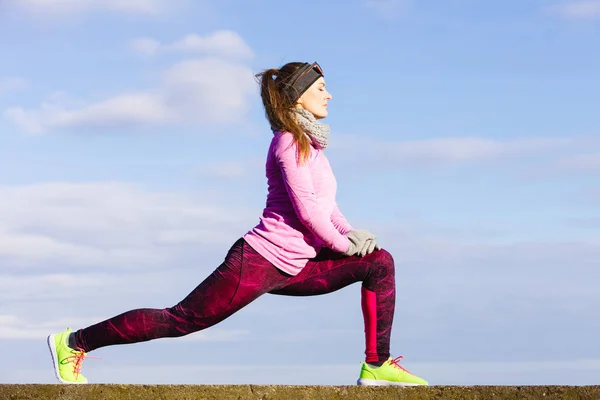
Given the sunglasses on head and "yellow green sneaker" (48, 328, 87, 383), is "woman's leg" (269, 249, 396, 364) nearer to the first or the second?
the sunglasses on head

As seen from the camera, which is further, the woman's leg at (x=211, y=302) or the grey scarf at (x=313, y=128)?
the grey scarf at (x=313, y=128)

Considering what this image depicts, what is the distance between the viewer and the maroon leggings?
644cm

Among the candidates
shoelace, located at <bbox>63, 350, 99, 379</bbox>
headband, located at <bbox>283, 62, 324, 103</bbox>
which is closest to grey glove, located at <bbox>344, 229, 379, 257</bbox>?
headband, located at <bbox>283, 62, 324, 103</bbox>

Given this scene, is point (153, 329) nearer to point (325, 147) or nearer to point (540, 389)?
point (325, 147)

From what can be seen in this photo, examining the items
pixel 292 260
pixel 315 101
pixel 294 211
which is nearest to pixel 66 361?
pixel 292 260

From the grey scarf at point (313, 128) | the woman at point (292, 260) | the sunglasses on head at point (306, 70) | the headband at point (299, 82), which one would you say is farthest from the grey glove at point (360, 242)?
the sunglasses on head at point (306, 70)

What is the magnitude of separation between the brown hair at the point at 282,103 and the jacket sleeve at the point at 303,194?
0.19ft

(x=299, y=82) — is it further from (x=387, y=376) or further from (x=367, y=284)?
(x=387, y=376)

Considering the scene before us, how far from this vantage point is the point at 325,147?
6.67 m

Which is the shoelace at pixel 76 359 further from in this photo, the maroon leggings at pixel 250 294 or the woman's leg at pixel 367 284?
the woman's leg at pixel 367 284

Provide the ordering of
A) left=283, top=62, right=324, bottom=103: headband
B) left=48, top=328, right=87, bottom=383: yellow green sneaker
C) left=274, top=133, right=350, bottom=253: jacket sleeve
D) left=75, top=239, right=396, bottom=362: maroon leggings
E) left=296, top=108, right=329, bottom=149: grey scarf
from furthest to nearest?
left=48, top=328, right=87, bottom=383: yellow green sneaker → left=283, top=62, right=324, bottom=103: headband → left=296, top=108, right=329, bottom=149: grey scarf → left=75, top=239, right=396, bottom=362: maroon leggings → left=274, top=133, right=350, bottom=253: jacket sleeve

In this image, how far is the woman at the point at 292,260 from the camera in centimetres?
643

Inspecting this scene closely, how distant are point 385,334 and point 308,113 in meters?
1.59

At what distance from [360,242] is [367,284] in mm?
339
